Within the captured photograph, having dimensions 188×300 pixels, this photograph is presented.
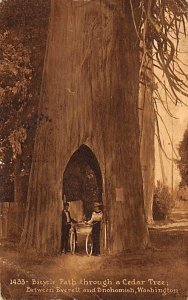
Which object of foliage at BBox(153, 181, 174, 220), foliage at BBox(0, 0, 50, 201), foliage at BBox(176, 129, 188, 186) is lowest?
foliage at BBox(153, 181, 174, 220)

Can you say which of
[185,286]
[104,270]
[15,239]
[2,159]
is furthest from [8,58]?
[185,286]

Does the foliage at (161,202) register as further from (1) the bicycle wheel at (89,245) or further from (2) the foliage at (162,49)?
(1) the bicycle wheel at (89,245)

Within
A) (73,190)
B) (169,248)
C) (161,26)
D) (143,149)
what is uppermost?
(161,26)

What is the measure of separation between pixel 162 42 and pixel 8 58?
2.19 feet

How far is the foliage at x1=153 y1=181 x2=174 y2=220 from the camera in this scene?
7.56 feet

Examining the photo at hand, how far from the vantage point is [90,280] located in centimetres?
229

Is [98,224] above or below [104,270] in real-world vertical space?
above

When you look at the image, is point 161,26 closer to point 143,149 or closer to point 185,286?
A: point 143,149

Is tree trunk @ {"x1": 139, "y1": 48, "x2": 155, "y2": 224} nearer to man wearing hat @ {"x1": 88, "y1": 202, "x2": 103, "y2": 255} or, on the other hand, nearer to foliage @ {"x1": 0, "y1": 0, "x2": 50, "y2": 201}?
man wearing hat @ {"x1": 88, "y1": 202, "x2": 103, "y2": 255}

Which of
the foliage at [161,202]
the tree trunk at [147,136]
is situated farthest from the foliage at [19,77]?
the foliage at [161,202]

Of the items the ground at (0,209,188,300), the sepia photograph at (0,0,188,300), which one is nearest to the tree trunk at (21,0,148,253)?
the sepia photograph at (0,0,188,300)

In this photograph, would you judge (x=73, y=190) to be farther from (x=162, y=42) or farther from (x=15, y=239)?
(x=162, y=42)

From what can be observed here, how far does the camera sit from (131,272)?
90.3 inches

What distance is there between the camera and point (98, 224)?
2301mm
